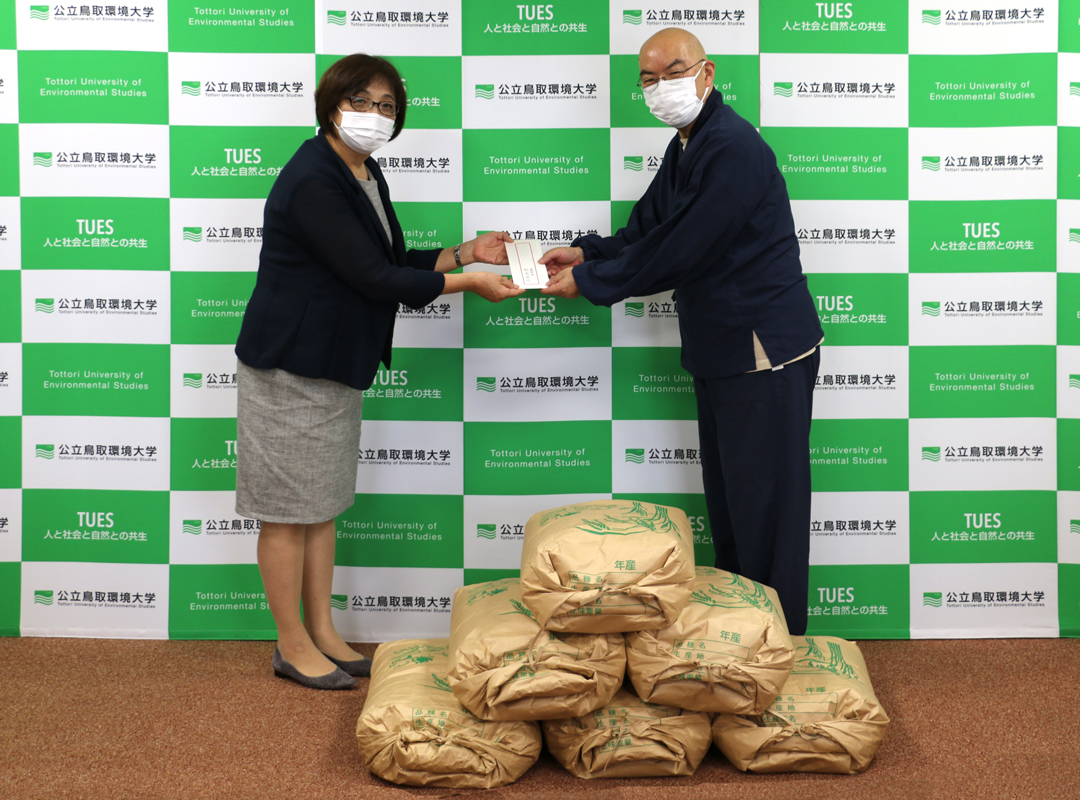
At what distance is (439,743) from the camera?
1617 millimetres

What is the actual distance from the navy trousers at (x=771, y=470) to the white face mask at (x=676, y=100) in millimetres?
700

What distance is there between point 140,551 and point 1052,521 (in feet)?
9.26

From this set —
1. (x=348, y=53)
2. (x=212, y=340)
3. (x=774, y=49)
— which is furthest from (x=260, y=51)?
(x=774, y=49)

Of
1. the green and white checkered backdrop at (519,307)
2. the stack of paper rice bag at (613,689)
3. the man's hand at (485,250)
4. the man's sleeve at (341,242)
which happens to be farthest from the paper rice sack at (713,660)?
the man's hand at (485,250)

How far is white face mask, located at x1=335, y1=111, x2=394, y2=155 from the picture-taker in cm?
195

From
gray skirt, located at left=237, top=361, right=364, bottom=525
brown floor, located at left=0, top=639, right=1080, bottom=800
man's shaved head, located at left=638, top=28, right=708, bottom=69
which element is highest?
man's shaved head, located at left=638, top=28, right=708, bottom=69

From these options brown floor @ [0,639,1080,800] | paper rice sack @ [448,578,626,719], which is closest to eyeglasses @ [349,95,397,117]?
paper rice sack @ [448,578,626,719]

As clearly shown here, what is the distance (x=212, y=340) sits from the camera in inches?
93.7

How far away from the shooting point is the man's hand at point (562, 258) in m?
2.24

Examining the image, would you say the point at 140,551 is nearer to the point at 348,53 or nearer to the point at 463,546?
the point at 463,546

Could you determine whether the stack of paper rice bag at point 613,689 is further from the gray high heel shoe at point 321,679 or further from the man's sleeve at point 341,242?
the man's sleeve at point 341,242

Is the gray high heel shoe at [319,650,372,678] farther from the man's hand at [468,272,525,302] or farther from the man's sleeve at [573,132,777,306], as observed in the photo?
the man's sleeve at [573,132,777,306]

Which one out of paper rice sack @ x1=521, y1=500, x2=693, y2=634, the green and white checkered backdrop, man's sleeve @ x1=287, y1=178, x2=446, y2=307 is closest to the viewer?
paper rice sack @ x1=521, y1=500, x2=693, y2=634

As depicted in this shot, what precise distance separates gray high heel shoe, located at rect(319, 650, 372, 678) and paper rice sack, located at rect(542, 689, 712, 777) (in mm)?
676
